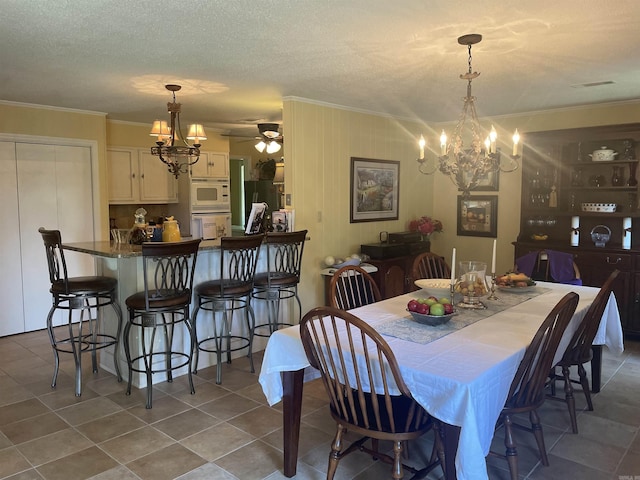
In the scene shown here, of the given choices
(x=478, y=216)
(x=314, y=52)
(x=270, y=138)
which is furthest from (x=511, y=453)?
(x=478, y=216)

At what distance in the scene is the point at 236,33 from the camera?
284 cm

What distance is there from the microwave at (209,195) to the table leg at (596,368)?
16.3 feet

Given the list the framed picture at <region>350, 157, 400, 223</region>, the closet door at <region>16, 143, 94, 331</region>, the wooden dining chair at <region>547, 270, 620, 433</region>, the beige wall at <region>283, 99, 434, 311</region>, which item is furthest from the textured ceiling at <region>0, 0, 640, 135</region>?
the wooden dining chair at <region>547, 270, 620, 433</region>

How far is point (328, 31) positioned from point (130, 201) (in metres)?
4.33

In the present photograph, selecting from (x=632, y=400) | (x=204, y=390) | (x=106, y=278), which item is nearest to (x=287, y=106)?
(x=106, y=278)

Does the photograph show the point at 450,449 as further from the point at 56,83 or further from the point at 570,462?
the point at 56,83

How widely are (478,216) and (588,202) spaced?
125 centimetres

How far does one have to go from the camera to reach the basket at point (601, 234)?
Result: 16.8ft

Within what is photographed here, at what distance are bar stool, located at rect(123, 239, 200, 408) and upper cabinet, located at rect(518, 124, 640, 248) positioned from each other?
3.77 meters

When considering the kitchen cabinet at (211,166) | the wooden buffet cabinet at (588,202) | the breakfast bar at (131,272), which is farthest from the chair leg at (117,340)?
the wooden buffet cabinet at (588,202)

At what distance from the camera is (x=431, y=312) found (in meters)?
2.49

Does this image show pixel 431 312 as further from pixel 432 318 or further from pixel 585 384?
pixel 585 384

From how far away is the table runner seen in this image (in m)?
2.35

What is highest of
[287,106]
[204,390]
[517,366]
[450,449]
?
[287,106]
